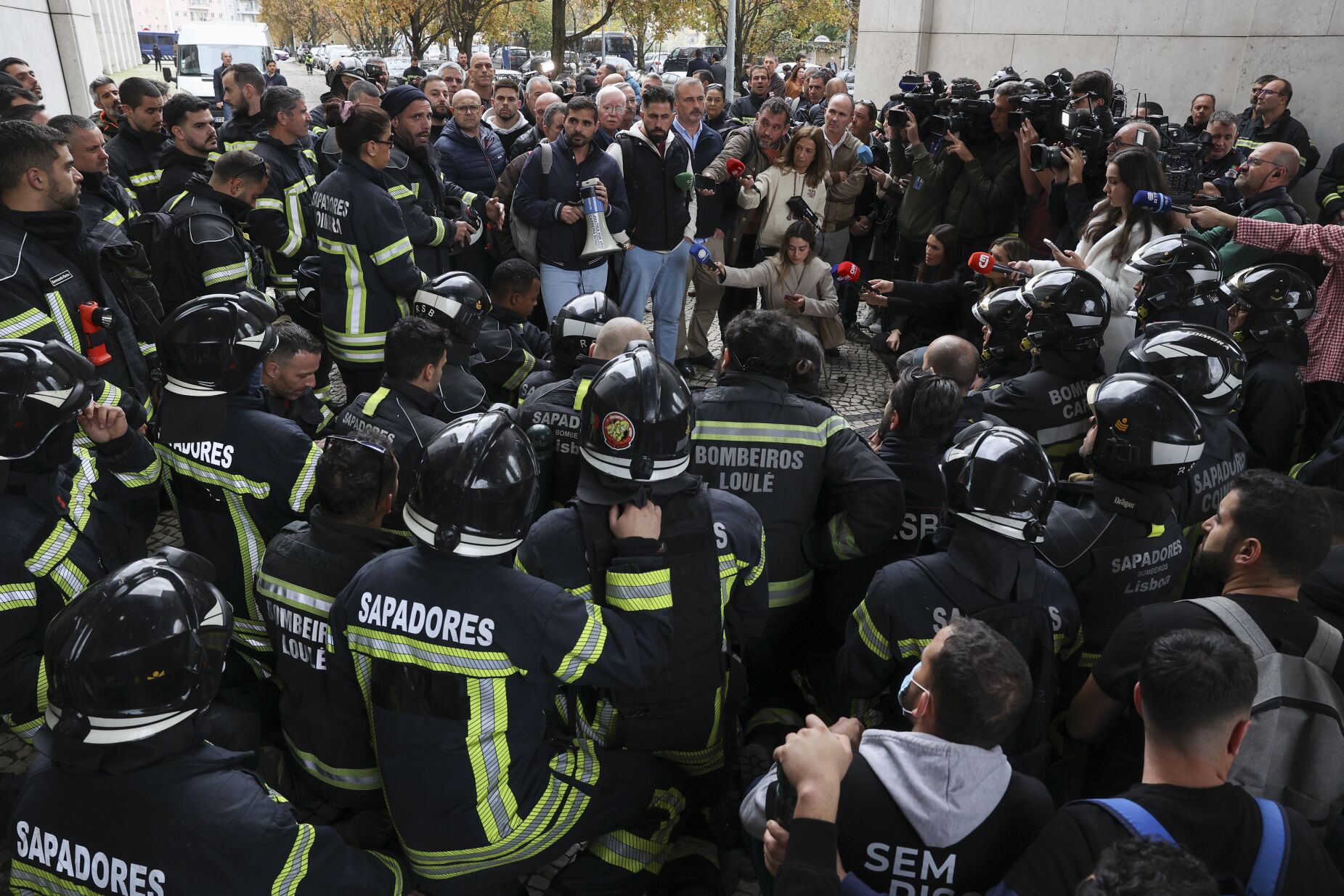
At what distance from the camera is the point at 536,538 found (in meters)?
2.79

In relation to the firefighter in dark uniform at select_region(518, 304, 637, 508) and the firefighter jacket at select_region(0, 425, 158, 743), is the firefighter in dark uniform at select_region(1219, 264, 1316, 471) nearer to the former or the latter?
the firefighter in dark uniform at select_region(518, 304, 637, 508)

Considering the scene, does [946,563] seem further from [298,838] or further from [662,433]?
[298,838]

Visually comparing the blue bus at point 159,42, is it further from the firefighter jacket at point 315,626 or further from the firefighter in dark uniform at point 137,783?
the firefighter in dark uniform at point 137,783

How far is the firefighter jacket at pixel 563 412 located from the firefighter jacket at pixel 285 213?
2.90m

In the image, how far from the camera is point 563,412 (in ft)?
12.4

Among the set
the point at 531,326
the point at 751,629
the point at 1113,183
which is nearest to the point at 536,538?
the point at 751,629

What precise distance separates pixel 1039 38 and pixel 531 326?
1059 centimetres

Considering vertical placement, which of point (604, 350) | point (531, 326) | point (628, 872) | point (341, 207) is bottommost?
point (628, 872)

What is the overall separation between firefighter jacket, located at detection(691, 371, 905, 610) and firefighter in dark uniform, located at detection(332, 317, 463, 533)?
1164mm

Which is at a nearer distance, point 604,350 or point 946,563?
point 946,563

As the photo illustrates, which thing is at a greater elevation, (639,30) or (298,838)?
(639,30)

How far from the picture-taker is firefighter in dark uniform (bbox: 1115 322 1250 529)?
3490mm

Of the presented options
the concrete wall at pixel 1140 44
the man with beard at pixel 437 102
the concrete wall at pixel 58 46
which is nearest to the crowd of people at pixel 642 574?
the man with beard at pixel 437 102

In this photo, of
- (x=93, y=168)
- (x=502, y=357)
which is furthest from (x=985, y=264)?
(x=93, y=168)
